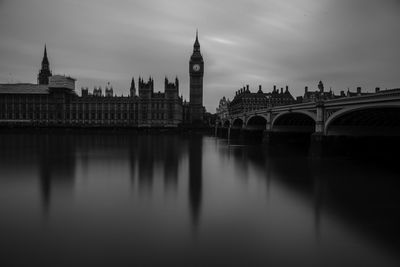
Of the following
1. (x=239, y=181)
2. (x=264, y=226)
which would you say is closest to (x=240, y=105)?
(x=239, y=181)

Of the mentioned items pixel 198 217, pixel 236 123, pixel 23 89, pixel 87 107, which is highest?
pixel 23 89

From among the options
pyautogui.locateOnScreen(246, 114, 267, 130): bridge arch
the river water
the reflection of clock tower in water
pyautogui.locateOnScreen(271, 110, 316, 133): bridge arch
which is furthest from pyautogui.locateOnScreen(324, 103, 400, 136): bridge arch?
the reflection of clock tower in water

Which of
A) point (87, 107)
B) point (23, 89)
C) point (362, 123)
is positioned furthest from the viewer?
Result: point (23, 89)

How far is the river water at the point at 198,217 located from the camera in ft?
26.6

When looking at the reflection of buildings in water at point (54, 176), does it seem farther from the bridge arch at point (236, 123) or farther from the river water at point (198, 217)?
the bridge arch at point (236, 123)

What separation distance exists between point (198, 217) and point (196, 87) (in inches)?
3790

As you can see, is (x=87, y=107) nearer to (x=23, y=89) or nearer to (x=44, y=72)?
(x=23, y=89)

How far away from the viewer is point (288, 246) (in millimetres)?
8750

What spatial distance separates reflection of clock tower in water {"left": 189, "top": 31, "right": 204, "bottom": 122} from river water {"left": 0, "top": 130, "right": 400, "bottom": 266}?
83.8 m

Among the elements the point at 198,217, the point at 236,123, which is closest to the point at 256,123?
the point at 236,123

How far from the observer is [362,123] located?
27.6 metres

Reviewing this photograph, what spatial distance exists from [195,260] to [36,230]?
5703mm

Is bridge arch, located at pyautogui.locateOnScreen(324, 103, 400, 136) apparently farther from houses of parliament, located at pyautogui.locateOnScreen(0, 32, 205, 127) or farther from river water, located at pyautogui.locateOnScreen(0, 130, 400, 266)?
houses of parliament, located at pyautogui.locateOnScreen(0, 32, 205, 127)

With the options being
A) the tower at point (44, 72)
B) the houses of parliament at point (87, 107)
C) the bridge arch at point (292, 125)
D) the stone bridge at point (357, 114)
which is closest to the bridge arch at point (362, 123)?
the stone bridge at point (357, 114)
